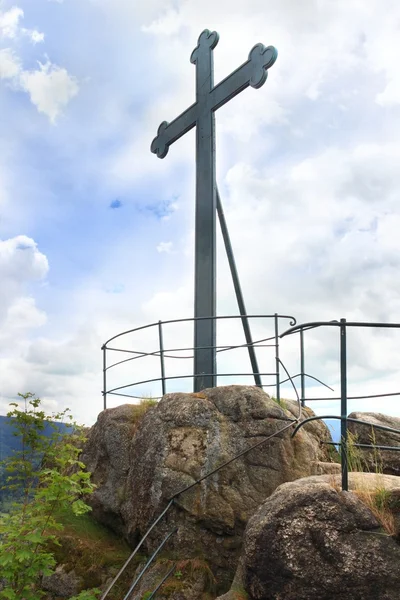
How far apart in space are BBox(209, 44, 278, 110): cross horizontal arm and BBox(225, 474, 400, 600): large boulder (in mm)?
6859

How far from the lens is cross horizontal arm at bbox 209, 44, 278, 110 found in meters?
8.95

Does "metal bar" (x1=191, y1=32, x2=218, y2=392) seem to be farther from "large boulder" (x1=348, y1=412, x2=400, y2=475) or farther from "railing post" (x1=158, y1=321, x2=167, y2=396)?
"large boulder" (x1=348, y1=412, x2=400, y2=475)

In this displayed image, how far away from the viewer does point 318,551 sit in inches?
161

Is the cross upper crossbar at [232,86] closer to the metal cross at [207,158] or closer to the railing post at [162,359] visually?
the metal cross at [207,158]

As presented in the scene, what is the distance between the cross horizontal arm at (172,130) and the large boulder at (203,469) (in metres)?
5.31

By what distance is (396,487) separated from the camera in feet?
14.4

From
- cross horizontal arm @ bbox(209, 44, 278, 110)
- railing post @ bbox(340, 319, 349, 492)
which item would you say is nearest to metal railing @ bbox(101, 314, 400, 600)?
railing post @ bbox(340, 319, 349, 492)

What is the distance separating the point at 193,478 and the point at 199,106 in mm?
6550

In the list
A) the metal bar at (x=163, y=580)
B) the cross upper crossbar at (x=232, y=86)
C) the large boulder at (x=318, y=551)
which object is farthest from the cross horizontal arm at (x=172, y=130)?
the large boulder at (x=318, y=551)

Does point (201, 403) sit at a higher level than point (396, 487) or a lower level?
higher

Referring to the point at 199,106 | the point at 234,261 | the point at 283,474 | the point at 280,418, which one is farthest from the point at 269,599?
the point at 199,106

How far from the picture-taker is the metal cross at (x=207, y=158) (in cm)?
870

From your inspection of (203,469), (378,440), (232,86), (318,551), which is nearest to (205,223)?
(232,86)

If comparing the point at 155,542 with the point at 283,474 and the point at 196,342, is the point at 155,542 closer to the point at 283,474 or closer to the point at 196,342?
the point at 283,474
